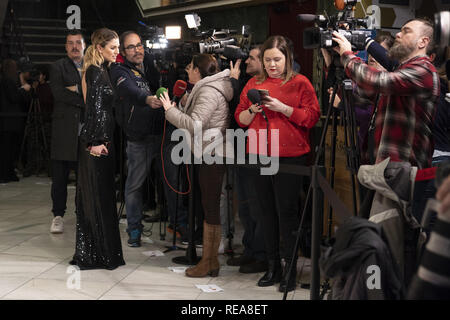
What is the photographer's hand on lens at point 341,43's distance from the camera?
3.04 meters

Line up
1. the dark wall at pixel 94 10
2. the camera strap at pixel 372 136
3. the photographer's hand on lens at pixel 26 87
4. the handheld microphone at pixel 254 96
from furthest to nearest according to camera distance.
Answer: the dark wall at pixel 94 10 < the photographer's hand on lens at pixel 26 87 < the handheld microphone at pixel 254 96 < the camera strap at pixel 372 136

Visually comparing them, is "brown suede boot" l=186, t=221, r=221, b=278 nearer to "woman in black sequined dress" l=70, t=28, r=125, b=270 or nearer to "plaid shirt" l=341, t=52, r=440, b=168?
"woman in black sequined dress" l=70, t=28, r=125, b=270

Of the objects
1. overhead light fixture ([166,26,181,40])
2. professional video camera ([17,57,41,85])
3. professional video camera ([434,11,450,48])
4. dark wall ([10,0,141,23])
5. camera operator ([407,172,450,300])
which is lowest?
camera operator ([407,172,450,300])

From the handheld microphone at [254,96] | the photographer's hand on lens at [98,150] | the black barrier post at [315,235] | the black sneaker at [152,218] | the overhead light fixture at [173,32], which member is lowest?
the black sneaker at [152,218]

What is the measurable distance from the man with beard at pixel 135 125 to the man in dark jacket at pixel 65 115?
574 millimetres

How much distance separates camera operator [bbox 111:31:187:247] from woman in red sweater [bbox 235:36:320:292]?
117 cm

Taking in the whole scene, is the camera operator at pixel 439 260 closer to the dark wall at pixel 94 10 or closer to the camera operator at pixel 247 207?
the camera operator at pixel 247 207

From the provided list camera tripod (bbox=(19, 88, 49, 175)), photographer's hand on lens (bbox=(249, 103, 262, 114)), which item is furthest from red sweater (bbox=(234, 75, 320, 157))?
camera tripod (bbox=(19, 88, 49, 175))

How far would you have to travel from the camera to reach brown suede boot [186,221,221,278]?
405 cm

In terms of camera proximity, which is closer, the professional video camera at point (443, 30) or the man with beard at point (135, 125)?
the professional video camera at point (443, 30)

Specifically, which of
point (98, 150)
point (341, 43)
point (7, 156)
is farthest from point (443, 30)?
point (7, 156)

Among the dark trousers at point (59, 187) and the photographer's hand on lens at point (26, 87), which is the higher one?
the photographer's hand on lens at point (26, 87)

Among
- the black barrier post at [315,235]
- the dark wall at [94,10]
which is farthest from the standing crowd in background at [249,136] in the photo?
the dark wall at [94,10]

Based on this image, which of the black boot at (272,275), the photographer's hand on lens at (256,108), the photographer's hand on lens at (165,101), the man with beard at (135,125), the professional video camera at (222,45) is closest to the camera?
the photographer's hand on lens at (256,108)
